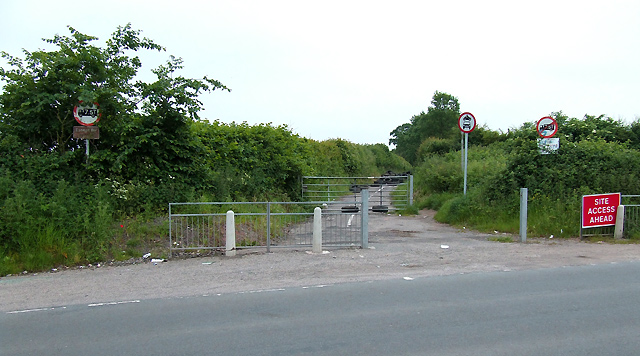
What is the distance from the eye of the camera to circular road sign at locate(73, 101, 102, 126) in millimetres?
11867

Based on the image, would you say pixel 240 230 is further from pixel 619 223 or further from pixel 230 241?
pixel 619 223

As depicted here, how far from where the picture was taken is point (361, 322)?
5.91 metres

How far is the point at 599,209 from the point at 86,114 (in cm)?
1333

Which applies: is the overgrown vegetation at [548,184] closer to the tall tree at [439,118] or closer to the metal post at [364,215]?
the metal post at [364,215]

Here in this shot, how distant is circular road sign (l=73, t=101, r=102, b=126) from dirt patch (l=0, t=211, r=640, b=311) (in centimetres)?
408

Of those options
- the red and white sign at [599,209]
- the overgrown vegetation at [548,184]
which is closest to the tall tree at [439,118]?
the overgrown vegetation at [548,184]

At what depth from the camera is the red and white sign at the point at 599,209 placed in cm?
1227

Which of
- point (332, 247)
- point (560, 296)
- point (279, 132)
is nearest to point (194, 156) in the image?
point (332, 247)


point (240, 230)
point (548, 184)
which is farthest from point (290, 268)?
point (548, 184)

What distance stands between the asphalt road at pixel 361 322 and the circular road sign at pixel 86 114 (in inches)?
252

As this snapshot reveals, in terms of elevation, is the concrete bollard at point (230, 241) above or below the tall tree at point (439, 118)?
below

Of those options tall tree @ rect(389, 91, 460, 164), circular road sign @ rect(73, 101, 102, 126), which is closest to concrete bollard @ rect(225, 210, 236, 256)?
circular road sign @ rect(73, 101, 102, 126)

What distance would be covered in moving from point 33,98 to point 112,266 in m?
4.98

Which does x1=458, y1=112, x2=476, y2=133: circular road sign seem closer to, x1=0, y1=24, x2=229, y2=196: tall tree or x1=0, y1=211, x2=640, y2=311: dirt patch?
x1=0, y1=211, x2=640, y2=311: dirt patch
